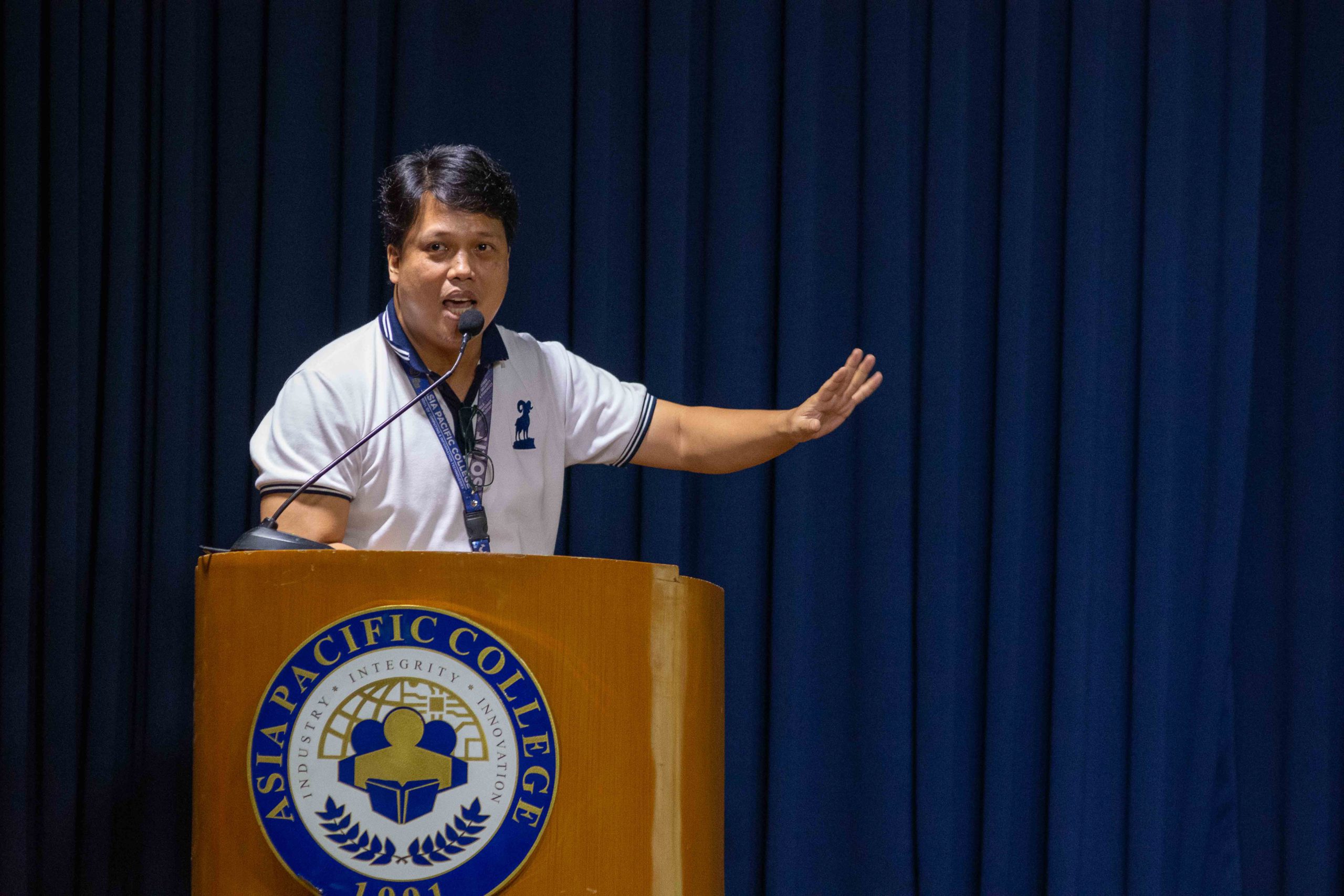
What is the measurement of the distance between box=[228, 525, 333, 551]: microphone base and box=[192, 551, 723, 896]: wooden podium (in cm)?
7

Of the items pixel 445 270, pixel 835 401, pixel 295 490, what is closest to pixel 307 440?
pixel 295 490

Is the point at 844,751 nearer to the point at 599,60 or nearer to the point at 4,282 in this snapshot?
the point at 599,60

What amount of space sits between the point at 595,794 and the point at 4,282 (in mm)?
1895

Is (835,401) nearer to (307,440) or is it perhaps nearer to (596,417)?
(596,417)

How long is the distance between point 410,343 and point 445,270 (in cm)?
11

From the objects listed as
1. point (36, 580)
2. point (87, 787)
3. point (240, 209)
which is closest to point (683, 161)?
point (240, 209)

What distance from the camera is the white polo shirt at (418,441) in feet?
4.67

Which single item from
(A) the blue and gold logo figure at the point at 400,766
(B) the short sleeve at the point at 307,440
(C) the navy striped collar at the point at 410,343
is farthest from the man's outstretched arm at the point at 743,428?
(A) the blue and gold logo figure at the point at 400,766

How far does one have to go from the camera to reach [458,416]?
1.52 metres

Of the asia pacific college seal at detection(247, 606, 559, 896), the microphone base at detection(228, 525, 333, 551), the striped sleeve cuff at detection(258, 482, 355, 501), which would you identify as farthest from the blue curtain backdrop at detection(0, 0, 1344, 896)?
the asia pacific college seal at detection(247, 606, 559, 896)

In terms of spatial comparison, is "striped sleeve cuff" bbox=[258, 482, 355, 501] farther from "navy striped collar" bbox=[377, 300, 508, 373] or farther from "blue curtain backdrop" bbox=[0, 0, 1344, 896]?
"blue curtain backdrop" bbox=[0, 0, 1344, 896]

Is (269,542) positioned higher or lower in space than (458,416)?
lower

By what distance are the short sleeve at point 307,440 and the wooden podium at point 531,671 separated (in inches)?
11.1

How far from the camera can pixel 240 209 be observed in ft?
7.89
